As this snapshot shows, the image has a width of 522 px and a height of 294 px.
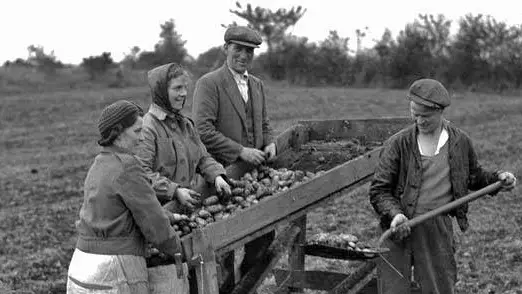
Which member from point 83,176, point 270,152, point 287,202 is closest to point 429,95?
point 287,202

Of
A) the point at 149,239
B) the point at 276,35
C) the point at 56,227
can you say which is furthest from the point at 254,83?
the point at 276,35

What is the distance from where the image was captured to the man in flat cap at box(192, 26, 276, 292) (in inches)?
257

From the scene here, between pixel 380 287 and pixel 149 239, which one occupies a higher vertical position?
pixel 149 239

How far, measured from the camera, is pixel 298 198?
5.85m

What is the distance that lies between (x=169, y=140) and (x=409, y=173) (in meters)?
1.52

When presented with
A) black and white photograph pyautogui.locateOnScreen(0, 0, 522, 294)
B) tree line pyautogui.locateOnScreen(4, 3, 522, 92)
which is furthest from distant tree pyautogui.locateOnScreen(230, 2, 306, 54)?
black and white photograph pyautogui.locateOnScreen(0, 0, 522, 294)

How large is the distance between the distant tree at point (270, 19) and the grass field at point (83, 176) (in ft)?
57.7

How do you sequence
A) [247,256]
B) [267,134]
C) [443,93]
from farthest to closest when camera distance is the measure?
1. [267,134]
2. [247,256]
3. [443,93]

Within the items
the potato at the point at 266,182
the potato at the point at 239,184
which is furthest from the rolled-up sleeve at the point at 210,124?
the potato at the point at 239,184

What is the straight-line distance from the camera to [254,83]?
689cm

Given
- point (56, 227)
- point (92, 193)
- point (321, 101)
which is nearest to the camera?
point (92, 193)

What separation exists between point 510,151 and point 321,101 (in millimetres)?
15716

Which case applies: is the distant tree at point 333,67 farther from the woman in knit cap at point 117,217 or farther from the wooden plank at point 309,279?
the woman in knit cap at point 117,217

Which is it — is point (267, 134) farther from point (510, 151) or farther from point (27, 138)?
point (27, 138)
